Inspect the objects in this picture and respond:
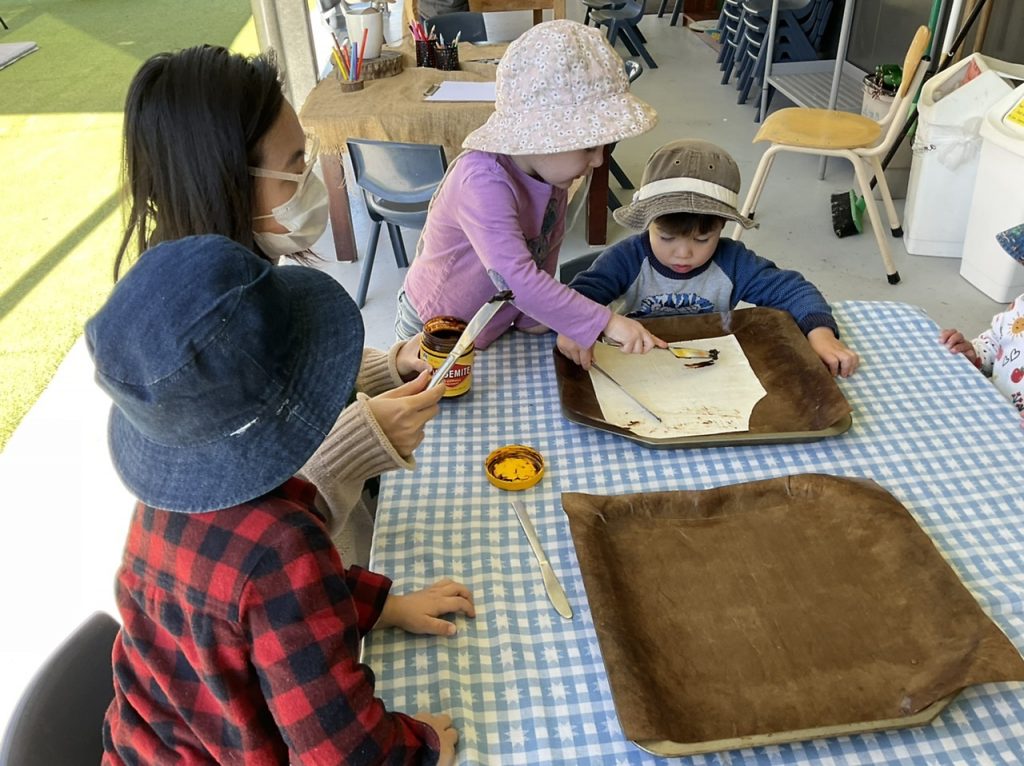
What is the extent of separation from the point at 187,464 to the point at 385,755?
31 centimetres

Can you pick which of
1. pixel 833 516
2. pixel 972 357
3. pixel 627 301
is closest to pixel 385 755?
pixel 833 516

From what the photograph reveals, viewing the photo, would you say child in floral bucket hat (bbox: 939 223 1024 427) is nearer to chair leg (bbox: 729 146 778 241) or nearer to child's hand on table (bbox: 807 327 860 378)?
child's hand on table (bbox: 807 327 860 378)

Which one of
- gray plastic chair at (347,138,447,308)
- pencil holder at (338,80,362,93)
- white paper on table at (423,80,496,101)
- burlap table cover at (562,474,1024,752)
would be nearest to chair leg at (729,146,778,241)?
white paper on table at (423,80,496,101)

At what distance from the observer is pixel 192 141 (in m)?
1.13

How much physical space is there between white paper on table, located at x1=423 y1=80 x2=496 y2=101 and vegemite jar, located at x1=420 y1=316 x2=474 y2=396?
1.73 meters

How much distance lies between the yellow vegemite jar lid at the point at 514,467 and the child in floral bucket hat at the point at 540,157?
0.26 meters

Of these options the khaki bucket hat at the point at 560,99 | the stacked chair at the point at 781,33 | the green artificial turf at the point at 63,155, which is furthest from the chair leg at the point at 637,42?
the khaki bucket hat at the point at 560,99

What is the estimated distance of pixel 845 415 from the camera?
43.3 inches

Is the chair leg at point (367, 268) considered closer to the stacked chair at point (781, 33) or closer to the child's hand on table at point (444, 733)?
the child's hand on table at point (444, 733)

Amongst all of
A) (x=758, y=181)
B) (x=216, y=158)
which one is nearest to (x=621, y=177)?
(x=758, y=181)

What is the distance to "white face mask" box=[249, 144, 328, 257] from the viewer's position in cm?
131

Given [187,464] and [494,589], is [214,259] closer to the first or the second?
[187,464]

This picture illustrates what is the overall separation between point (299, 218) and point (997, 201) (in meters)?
2.43

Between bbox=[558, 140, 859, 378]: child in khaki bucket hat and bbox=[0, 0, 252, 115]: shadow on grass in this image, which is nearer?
bbox=[558, 140, 859, 378]: child in khaki bucket hat
